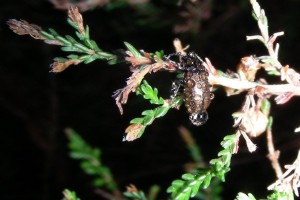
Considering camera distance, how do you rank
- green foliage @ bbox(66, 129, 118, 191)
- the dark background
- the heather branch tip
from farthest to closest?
the dark background → green foliage @ bbox(66, 129, 118, 191) → the heather branch tip

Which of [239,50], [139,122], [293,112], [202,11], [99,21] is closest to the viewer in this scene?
[139,122]

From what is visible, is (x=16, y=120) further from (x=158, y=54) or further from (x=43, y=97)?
(x=158, y=54)

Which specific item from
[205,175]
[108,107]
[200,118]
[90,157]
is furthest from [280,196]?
[108,107]

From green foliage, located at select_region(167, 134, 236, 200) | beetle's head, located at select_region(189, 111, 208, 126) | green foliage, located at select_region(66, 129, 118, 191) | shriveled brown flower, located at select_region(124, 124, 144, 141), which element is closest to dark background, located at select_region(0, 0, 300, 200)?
green foliage, located at select_region(66, 129, 118, 191)

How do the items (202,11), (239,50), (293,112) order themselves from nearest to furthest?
1. (202,11)
2. (293,112)
3. (239,50)

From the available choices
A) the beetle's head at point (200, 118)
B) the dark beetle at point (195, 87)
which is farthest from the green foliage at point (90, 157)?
the dark beetle at point (195, 87)

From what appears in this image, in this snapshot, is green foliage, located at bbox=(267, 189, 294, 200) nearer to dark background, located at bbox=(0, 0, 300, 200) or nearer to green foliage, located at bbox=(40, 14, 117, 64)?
green foliage, located at bbox=(40, 14, 117, 64)

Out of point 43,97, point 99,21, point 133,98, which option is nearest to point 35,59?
point 43,97
